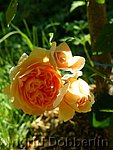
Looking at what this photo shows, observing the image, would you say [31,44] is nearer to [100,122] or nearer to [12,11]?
[100,122]

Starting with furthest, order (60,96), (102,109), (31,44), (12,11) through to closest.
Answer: (31,44) → (102,109) → (12,11) → (60,96)

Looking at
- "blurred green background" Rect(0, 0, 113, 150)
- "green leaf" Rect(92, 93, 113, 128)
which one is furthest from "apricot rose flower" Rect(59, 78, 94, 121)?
"green leaf" Rect(92, 93, 113, 128)

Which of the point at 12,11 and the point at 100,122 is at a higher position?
the point at 12,11

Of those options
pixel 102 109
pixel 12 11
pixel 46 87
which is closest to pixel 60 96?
pixel 46 87

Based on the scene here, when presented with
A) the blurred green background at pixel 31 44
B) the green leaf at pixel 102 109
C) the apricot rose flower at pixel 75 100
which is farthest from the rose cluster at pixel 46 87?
the green leaf at pixel 102 109

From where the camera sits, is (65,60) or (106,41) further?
(106,41)

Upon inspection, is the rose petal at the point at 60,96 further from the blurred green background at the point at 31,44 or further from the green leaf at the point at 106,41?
the green leaf at the point at 106,41

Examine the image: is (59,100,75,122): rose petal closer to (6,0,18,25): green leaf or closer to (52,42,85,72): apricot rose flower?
(52,42,85,72): apricot rose flower

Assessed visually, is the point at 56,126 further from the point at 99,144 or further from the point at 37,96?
the point at 37,96

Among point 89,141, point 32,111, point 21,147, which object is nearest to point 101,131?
point 89,141
